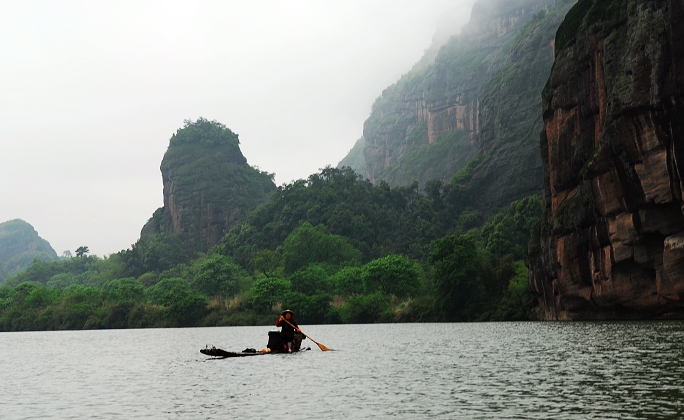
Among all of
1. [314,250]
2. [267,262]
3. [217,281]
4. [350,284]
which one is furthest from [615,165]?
[267,262]

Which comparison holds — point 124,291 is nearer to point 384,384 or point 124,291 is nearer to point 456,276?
point 456,276

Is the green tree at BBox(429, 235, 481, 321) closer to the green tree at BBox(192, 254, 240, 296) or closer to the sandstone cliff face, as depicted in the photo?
the sandstone cliff face

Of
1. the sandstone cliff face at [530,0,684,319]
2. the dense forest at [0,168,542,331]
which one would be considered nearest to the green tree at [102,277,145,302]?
the dense forest at [0,168,542,331]

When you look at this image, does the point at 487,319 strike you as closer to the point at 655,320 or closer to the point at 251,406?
the point at 655,320

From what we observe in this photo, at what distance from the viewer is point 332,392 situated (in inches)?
1088

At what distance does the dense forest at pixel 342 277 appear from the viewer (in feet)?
347

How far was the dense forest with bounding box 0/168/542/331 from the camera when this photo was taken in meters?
106

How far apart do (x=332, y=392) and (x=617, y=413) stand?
1053 cm

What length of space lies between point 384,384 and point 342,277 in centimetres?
10363

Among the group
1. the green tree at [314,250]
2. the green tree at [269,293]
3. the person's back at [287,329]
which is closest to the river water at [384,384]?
the person's back at [287,329]

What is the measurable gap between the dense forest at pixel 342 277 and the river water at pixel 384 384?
56617 millimetres

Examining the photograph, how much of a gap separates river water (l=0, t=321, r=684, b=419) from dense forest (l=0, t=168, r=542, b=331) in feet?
186

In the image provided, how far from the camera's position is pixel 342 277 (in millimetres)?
132875

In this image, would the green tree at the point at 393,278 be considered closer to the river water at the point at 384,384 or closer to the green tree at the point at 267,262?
the green tree at the point at 267,262
